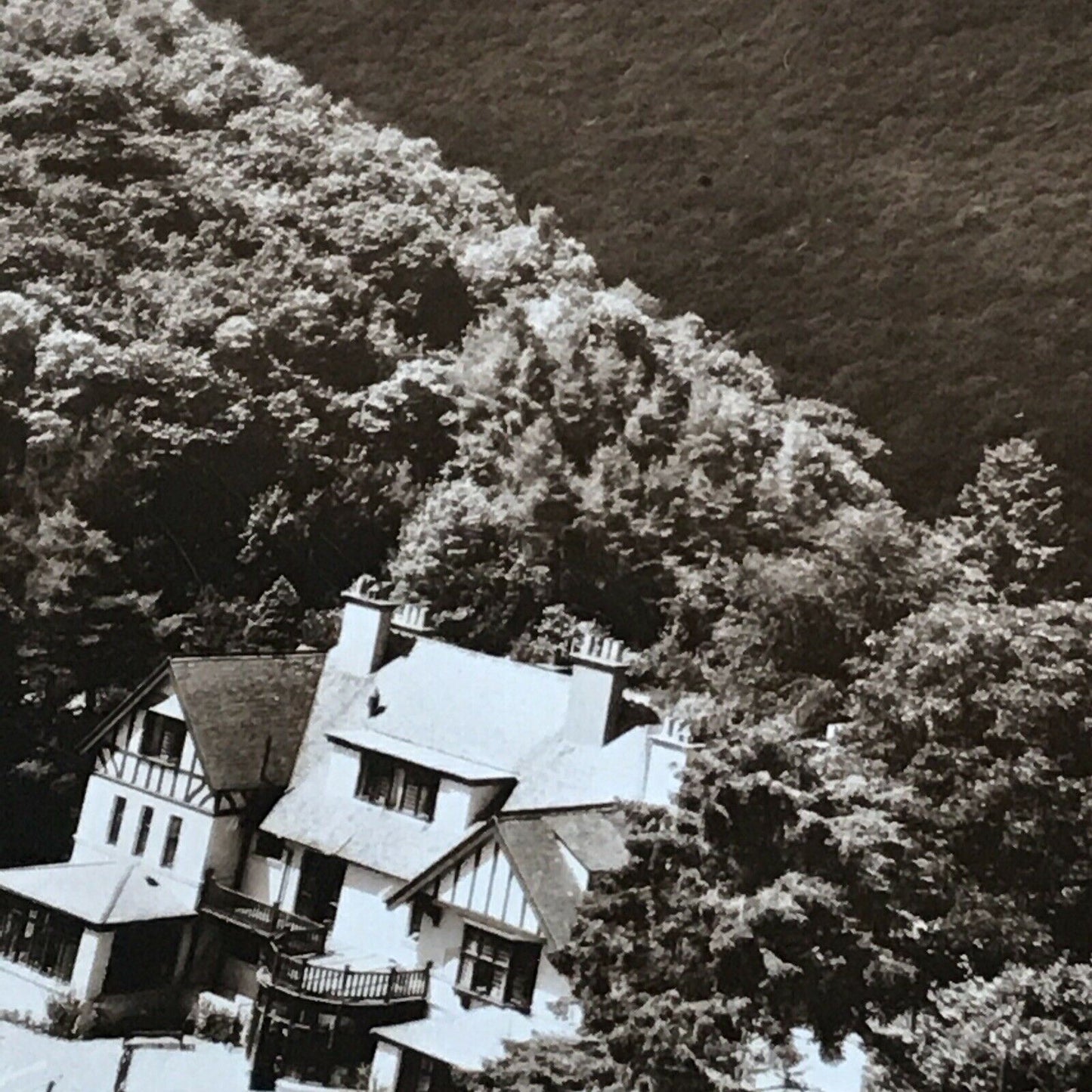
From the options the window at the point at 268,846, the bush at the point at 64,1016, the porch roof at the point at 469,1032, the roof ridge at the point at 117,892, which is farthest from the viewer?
the window at the point at 268,846

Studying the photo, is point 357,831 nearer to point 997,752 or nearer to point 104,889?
point 104,889

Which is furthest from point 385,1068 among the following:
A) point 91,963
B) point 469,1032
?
point 91,963

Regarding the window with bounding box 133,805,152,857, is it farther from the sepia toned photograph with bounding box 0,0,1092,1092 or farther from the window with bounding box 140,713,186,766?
the window with bounding box 140,713,186,766

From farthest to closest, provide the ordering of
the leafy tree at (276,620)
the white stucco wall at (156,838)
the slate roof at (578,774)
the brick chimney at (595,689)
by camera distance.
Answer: the leafy tree at (276,620) → the white stucco wall at (156,838) → the brick chimney at (595,689) → the slate roof at (578,774)

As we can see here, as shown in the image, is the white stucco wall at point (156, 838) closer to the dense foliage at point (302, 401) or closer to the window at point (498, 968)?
the dense foliage at point (302, 401)

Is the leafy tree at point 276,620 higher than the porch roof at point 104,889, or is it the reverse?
the leafy tree at point 276,620

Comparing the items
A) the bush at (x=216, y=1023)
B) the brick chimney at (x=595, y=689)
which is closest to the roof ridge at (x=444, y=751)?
the brick chimney at (x=595, y=689)

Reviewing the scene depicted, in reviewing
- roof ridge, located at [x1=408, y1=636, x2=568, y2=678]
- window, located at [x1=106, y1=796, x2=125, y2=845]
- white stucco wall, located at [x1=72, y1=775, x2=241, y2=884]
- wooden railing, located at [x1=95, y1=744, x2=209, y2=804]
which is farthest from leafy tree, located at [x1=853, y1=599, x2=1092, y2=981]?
window, located at [x1=106, y1=796, x2=125, y2=845]
